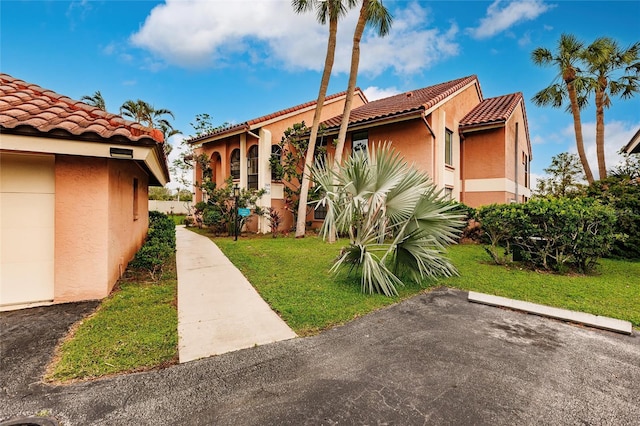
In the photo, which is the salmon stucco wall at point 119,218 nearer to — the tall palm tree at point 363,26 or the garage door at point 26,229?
the garage door at point 26,229

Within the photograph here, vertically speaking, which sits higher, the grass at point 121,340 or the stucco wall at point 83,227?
the stucco wall at point 83,227

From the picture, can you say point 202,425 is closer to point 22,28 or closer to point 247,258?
point 247,258

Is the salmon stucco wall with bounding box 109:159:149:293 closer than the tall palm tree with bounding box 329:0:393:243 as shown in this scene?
Yes

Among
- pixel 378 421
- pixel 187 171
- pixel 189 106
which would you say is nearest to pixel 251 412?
pixel 378 421

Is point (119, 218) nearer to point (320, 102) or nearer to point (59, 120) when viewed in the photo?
point (59, 120)

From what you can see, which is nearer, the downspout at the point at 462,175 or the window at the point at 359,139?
the downspout at the point at 462,175

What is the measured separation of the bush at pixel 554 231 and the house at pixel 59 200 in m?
8.86

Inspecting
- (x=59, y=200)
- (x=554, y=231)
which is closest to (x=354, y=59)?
(x=554, y=231)

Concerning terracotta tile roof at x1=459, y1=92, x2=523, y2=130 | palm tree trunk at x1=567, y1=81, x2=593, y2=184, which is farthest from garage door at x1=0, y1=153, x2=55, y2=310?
palm tree trunk at x1=567, y1=81, x2=593, y2=184

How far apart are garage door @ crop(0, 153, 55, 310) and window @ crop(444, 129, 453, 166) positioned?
14756 mm

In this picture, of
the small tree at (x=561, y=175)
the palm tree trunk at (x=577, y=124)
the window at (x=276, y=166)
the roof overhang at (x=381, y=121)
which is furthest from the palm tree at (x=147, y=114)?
the small tree at (x=561, y=175)

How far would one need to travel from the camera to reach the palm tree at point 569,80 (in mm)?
14344

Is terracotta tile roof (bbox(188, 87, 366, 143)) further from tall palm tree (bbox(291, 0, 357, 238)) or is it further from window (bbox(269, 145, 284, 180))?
tall palm tree (bbox(291, 0, 357, 238))

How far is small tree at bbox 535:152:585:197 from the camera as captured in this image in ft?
69.3
